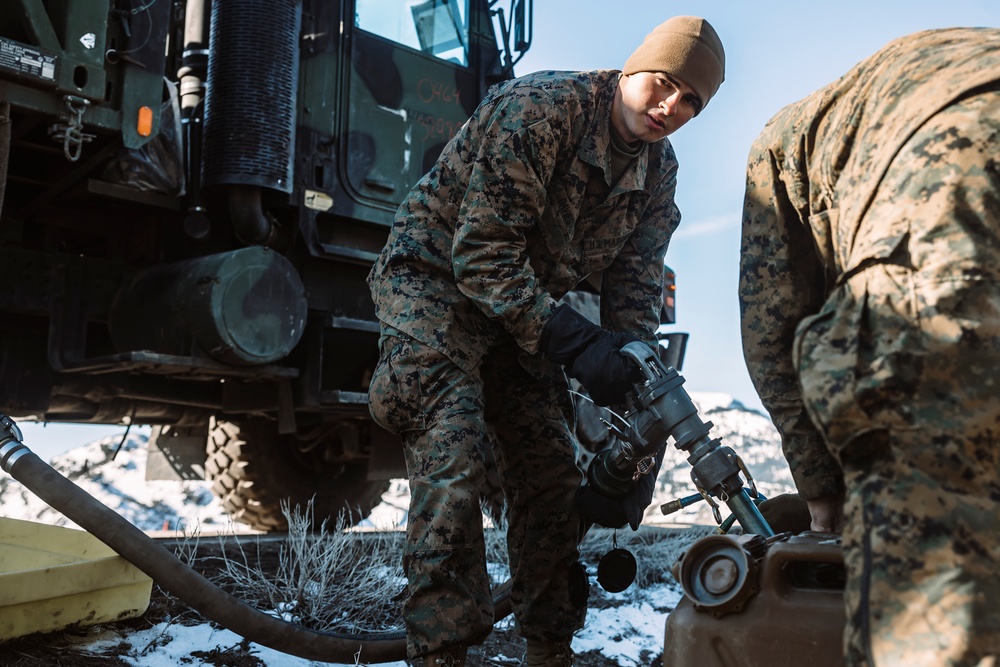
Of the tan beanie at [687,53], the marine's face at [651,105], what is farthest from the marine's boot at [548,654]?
the tan beanie at [687,53]

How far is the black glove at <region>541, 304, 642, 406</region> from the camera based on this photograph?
211cm

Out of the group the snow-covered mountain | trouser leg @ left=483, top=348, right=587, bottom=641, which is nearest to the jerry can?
trouser leg @ left=483, top=348, right=587, bottom=641

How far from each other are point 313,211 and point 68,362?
1.26 meters

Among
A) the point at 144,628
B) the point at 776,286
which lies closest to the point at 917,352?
the point at 776,286

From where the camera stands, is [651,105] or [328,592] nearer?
[651,105]

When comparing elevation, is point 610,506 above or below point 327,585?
above

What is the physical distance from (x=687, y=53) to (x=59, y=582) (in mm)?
2121

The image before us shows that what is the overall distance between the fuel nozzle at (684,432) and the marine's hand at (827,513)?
4.5 inches

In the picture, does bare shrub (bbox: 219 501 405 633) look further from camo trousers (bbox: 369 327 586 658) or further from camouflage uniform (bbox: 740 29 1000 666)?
camouflage uniform (bbox: 740 29 1000 666)

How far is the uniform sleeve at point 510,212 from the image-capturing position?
7.65ft

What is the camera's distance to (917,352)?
128cm

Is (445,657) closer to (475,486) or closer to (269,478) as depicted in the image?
(475,486)

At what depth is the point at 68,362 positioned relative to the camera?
4137 millimetres

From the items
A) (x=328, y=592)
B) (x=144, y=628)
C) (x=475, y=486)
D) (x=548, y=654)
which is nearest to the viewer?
(x=475, y=486)
